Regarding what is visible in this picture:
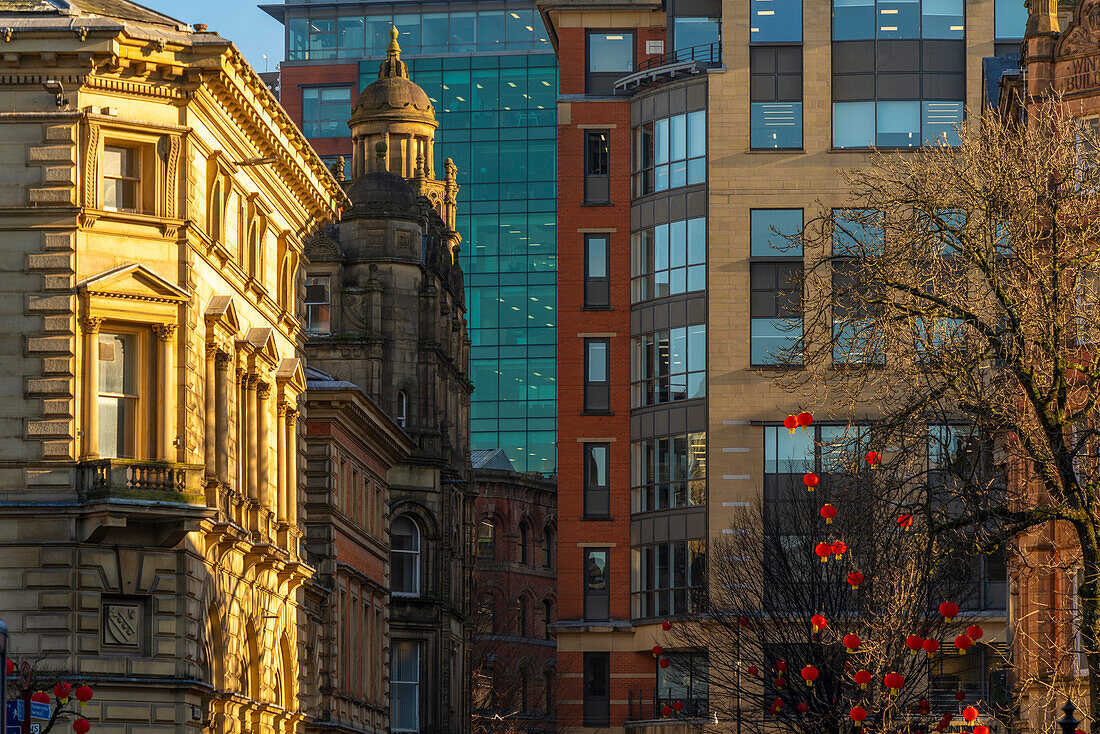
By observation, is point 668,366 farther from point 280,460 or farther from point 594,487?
point 280,460

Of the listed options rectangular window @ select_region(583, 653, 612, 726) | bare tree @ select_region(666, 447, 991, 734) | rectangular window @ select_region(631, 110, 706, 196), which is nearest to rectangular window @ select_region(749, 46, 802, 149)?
rectangular window @ select_region(631, 110, 706, 196)

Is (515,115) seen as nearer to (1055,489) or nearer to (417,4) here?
(417,4)

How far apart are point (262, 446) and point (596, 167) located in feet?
138

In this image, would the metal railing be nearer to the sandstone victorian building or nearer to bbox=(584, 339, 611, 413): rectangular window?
the sandstone victorian building

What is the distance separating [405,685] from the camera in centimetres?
8212

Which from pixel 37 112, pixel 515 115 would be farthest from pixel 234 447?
pixel 515 115

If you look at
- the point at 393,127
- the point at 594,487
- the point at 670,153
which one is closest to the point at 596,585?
the point at 594,487

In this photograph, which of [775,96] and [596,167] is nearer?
[775,96]

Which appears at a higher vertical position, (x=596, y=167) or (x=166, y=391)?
(x=596, y=167)

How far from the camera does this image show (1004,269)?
31.0m

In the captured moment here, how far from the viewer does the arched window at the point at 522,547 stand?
441ft

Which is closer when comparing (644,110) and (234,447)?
(234,447)

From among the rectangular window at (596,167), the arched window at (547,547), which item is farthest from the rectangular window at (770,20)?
the arched window at (547,547)

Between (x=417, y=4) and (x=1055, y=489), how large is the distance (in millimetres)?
143285
